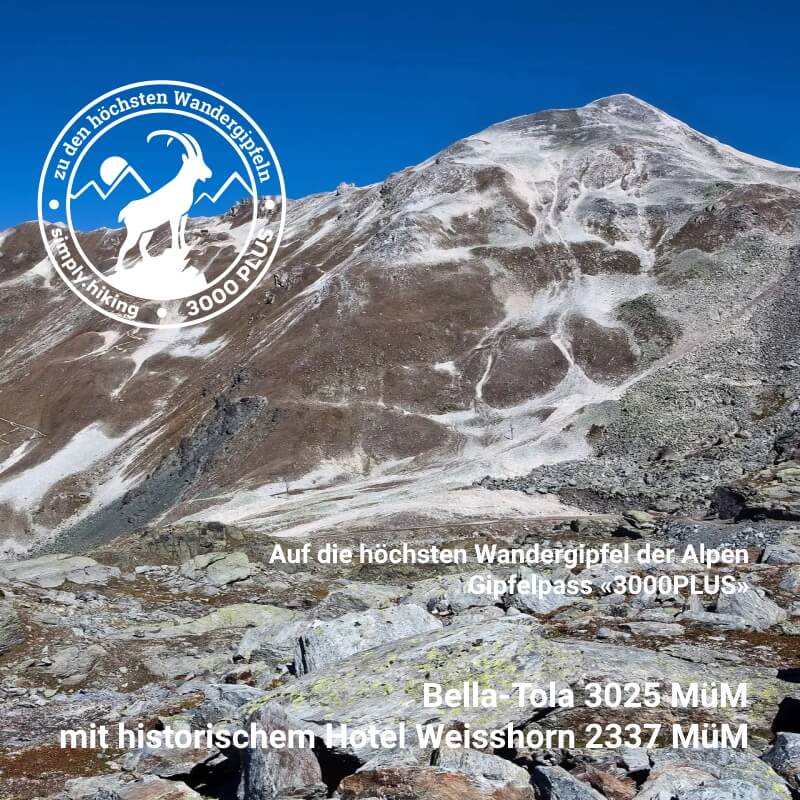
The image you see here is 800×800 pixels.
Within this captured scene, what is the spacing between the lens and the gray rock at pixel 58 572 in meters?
34.6

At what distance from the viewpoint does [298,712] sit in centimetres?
1321

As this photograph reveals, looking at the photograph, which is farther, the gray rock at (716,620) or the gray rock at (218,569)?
the gray rock at (218,569)

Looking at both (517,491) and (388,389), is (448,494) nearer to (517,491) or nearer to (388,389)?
(517,491)

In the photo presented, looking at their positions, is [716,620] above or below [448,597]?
above

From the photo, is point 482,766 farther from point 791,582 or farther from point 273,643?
point 791,582

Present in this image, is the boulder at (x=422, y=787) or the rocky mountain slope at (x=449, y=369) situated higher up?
the rocky mountain slope at (x=449, y=369)

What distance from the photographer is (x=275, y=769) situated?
1153cm

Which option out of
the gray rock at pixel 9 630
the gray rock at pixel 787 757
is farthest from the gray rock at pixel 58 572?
the gray rock at pixel 787 757

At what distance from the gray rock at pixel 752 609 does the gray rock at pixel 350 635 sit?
7.91 meters

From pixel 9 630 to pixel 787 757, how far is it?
74.6 feet

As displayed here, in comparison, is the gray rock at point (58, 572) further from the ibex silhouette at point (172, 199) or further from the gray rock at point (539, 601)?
the ibex silhouette at point (172, 199)

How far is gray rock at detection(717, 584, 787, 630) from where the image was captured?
65.6 ft

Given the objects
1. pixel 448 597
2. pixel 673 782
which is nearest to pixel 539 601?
pixel 448 597

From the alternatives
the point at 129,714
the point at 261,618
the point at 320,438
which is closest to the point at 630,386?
the point at 320,438
